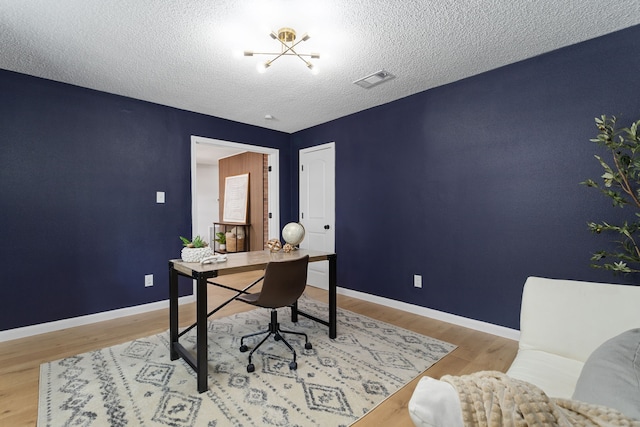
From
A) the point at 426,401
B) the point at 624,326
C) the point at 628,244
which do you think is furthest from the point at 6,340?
the point at 628,244

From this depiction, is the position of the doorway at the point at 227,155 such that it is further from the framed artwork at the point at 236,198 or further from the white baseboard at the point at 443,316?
the white baseboard at the point at 443,316

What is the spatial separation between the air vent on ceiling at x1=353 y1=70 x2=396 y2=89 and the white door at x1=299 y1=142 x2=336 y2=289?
1305mm

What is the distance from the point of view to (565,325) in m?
1.52

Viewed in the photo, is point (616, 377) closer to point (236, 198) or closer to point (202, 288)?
point (202, 288)

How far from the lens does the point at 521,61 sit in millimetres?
2672

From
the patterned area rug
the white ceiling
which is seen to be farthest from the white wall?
the patterned area rug

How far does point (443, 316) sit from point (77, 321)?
12.7ft

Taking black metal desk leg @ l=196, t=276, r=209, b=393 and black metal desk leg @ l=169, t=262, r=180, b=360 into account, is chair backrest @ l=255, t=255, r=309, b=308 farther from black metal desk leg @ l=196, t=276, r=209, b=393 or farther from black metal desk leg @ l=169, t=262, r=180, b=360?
black metal desk leg @ l=169, t=262, r=180, b=360

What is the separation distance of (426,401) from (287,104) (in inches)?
143

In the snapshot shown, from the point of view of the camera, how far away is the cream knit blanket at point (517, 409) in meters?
0.48

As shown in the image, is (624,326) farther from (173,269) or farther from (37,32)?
(37,32)

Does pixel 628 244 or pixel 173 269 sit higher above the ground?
pixel 628 244

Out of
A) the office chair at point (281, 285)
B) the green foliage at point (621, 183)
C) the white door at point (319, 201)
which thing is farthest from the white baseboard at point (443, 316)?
the office chair at point (281, 285)

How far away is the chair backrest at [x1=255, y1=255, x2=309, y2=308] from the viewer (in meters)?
2.17
